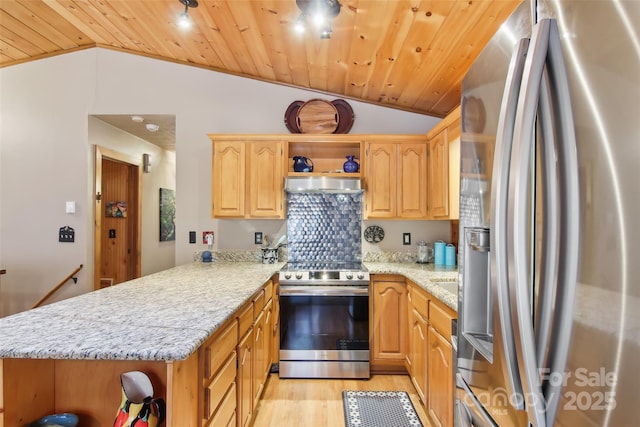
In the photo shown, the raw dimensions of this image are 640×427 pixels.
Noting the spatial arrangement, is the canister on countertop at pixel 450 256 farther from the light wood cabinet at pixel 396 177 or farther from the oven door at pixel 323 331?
the oven door at pixel 323 331

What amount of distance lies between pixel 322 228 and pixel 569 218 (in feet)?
9.16

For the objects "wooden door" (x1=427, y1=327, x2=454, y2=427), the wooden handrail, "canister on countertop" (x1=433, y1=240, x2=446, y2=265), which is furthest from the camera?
the wooden handrail

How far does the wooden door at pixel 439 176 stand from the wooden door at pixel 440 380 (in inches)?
42.7

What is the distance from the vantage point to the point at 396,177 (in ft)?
10.0

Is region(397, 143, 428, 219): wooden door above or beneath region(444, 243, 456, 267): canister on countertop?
above

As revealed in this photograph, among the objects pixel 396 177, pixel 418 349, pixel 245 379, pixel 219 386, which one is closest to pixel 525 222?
pixel 219 386

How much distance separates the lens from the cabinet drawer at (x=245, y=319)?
1723mm

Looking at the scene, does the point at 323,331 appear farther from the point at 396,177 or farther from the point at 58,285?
the point at 58,285

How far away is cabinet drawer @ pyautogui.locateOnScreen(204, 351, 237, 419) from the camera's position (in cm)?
125

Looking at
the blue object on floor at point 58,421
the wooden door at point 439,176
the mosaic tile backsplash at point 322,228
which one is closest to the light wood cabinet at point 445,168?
the wooden door at point 439,176

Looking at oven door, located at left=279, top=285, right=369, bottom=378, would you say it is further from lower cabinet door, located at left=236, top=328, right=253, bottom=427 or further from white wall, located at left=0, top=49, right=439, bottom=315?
white wall, located at left=0, top=49, right=439, bottom=315

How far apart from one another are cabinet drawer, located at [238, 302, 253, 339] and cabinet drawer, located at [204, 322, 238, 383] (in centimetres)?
8

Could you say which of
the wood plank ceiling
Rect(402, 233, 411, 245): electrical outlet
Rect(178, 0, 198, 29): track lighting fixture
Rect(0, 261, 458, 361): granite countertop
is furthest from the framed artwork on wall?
Rect(402, 233, 411, 245): electrical outlet

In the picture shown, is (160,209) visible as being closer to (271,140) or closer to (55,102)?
(55,102)
